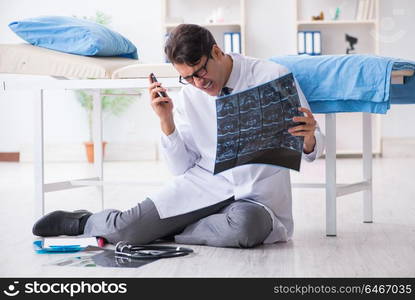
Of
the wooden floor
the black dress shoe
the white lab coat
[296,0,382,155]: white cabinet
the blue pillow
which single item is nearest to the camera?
the wooden floor

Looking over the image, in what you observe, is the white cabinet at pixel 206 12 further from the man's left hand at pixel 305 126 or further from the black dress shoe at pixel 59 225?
the man's left hand at pixel 305 126

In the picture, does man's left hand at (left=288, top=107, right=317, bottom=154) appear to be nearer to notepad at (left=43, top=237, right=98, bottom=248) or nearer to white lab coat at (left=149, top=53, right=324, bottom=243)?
white lab coat at (left=149, top=53, right=324, bottom=243)

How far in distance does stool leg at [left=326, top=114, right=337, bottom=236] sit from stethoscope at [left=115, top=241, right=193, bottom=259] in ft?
1.68

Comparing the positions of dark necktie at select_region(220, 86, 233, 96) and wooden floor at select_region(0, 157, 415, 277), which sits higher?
dark necktie at select_region(220, 86, 233, 96)

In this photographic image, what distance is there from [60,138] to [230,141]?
4.40m

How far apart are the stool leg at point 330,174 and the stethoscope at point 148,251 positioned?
511mm

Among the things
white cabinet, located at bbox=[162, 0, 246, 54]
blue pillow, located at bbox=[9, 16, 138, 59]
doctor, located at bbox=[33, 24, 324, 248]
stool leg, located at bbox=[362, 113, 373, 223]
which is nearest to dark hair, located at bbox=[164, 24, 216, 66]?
doctor, located at bbox=[33, 24, 324, 248]

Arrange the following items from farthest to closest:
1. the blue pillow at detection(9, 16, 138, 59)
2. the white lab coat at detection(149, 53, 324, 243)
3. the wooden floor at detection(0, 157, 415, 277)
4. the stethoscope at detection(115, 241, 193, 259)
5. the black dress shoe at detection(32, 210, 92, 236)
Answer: the blue pillow at detection(9, 16, 138, 59), the black dress shoe at detection(32, 210, 92, 236), the white lab coat at detection(149, 53, 324, 243), the stethoscope at detection(115, 241, 193, 259), the wooden floor at detection(0, 157, 415, 277)

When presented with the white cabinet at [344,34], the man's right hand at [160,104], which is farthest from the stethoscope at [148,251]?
the white cabinet at [344,34]

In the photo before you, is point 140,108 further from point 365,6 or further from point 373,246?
point 373,246

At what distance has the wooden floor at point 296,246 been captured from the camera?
1.61m

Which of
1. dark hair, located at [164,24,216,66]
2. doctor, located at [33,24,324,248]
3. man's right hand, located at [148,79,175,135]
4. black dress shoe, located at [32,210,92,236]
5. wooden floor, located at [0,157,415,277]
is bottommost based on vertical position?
wooden floor, located at [0,157,415,277]

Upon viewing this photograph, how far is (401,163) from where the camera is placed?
195 inches

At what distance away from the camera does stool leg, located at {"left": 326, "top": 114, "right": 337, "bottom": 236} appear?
2127 mm
